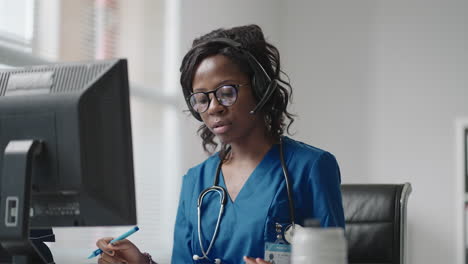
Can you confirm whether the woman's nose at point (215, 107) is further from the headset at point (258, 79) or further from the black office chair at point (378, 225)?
the black office chair at point (378, 225)

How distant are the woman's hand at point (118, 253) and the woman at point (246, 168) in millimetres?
220

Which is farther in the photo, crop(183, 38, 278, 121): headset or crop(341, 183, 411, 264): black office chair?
crop(341, 183, 411, 264): black office chair

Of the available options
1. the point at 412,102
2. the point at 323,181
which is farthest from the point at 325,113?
the point at 323,181

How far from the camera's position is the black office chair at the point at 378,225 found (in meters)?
1.73

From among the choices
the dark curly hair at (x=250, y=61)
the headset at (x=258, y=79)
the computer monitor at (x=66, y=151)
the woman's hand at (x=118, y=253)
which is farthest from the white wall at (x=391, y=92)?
the computer monitor at (x=66, y=151)

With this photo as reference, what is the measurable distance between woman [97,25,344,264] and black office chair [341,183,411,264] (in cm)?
37

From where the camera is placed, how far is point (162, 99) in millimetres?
3271

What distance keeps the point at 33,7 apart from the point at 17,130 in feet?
5.27

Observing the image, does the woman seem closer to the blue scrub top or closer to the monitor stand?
the blue scrub top

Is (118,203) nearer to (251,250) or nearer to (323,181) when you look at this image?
(251,250)

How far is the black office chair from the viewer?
1.73 m

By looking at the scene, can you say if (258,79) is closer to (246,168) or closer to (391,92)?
(246,168)

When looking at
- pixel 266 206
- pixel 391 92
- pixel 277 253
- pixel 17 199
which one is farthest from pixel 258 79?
pixel 391 92

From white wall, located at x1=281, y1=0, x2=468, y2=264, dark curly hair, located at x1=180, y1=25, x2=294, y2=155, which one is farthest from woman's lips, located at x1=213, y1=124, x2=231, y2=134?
white wall, located at x1=281, y1=0, x2=468, y2=264
